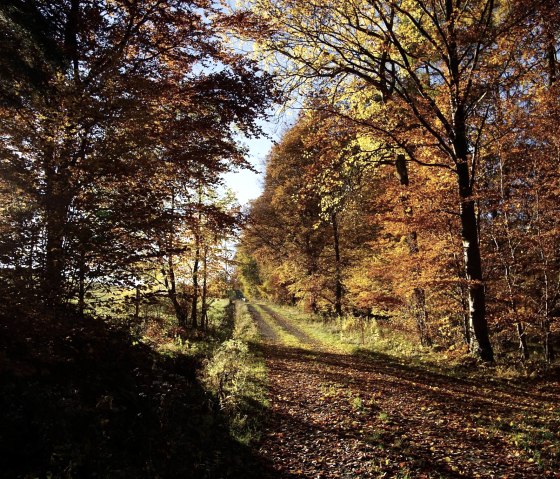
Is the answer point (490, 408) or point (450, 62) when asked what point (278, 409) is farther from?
point (450, 62)

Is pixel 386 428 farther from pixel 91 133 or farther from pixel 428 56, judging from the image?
pixel 428 56

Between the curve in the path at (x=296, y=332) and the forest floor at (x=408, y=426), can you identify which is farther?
the curve in the path at (x=296, y=332)

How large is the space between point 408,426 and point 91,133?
25.1 ft

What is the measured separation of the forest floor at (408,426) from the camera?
5.27m

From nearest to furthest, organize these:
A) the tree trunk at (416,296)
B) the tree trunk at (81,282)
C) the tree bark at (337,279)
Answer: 1. the tree trunk at (81,282)
2. the tree trunk at (416,296)
3. the tree bark at (337,279)

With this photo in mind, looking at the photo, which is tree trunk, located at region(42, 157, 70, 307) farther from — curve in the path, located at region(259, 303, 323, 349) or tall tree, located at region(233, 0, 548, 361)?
curve in the path, located at region(259, 303, 323, 349)

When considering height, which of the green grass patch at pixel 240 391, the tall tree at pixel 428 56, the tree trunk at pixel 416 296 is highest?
the tall tree at pixel 428 56

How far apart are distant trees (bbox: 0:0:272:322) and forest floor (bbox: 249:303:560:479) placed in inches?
165

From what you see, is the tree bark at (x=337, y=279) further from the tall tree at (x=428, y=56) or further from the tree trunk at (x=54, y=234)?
the tree trunk at (x=54, y=234)

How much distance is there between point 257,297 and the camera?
50969 mm

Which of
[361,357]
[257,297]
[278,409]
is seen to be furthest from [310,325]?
[257,297]

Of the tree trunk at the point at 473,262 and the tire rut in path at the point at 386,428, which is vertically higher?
the tree trunk at the point at 473,262

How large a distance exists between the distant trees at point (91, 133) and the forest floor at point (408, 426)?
13.7ft

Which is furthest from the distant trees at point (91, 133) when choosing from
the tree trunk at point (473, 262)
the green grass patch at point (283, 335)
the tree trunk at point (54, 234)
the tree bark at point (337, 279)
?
the tree bark at point (337, 279)
